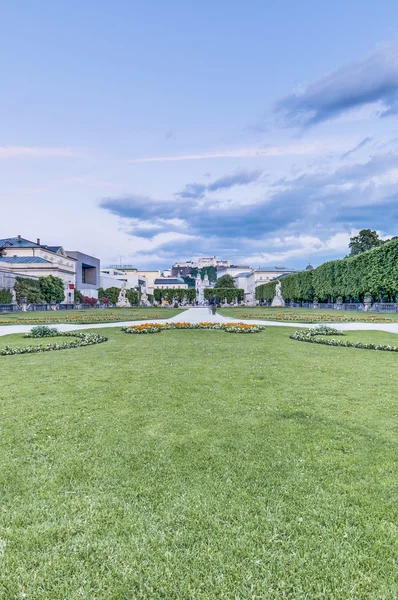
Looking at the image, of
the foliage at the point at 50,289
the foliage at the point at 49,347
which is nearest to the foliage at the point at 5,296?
the foliage at the point at 50,289

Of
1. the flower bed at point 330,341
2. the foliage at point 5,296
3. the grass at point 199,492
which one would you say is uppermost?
the foliage at point 5,296

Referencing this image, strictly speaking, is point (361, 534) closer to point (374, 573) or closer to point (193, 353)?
point (374, 573)

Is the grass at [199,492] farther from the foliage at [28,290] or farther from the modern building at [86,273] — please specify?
the modern building at [86,273]

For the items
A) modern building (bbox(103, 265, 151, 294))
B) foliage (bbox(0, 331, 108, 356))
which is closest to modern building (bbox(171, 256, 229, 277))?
modern building (bbox(103, 265, 151, 294))

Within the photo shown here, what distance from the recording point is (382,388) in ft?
19.9

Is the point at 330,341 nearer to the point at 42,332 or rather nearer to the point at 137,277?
the point at 42,332

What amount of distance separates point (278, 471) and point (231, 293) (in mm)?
91260

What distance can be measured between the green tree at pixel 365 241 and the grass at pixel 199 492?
233ft

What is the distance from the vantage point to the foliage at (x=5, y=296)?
153ft

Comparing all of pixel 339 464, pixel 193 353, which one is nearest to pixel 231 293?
pixel 193 353

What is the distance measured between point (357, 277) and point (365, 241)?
115 ft

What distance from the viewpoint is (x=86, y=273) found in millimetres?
96125

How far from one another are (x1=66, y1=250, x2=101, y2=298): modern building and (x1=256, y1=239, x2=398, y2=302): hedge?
52.7m

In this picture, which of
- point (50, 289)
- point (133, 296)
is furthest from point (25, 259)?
point (133, 296)
